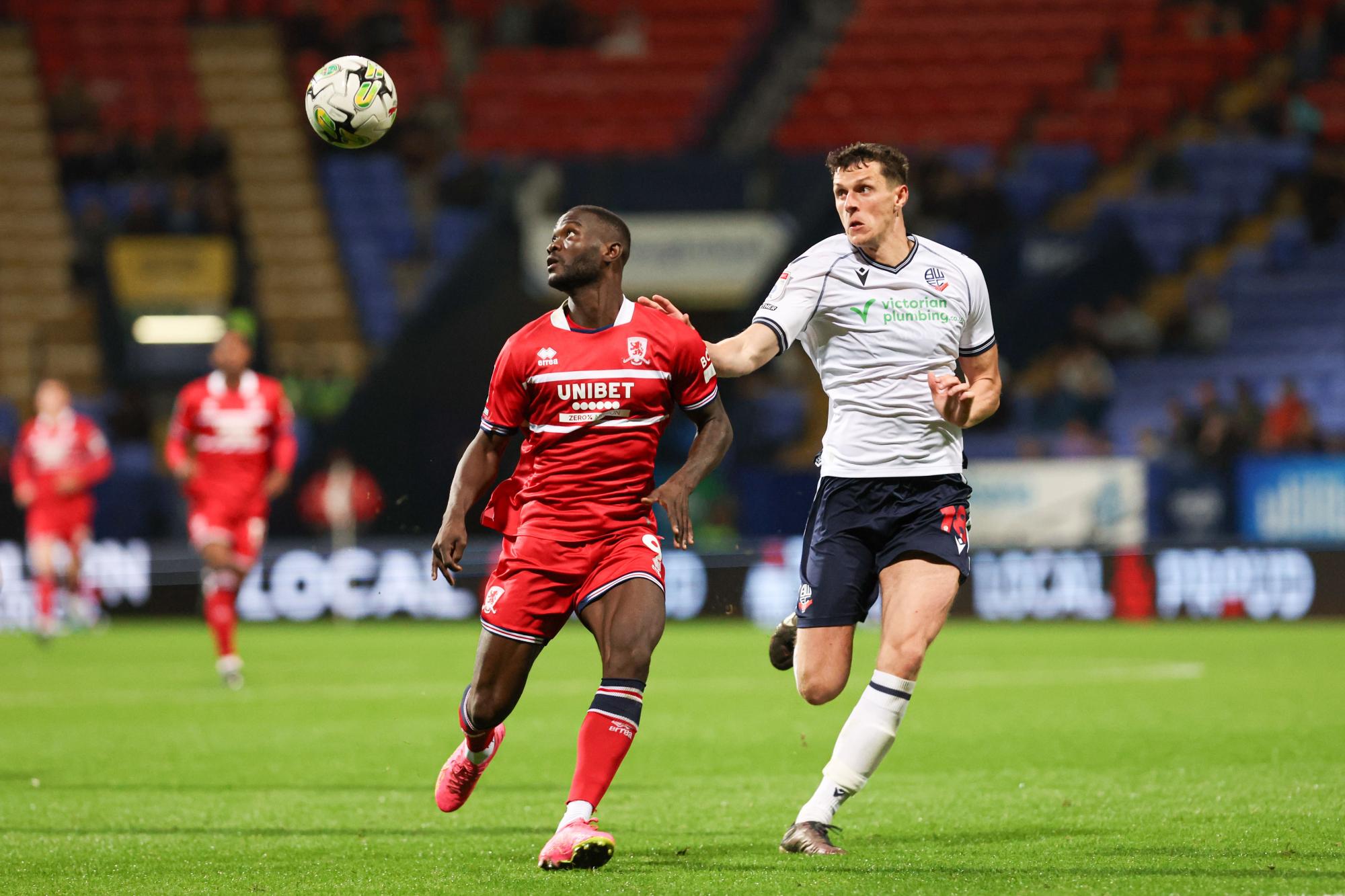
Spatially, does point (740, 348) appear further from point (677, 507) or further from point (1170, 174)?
point (1170, 174)

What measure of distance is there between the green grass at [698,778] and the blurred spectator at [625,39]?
1441 centimetres

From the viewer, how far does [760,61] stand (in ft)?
91.9

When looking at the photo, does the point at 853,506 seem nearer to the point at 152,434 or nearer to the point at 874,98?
the point at 152,434

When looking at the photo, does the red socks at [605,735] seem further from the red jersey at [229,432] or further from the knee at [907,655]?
the red jersey at [229,432]

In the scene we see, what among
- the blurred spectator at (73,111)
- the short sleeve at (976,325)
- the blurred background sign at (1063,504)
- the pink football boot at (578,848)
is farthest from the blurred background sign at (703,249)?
the pink football boot at (578,848)

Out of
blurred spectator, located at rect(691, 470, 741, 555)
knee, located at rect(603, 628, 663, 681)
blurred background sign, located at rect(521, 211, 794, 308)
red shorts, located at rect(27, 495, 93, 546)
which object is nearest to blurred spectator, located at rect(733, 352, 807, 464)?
blurred spectator, located at rect(691, 470, 741, 555)

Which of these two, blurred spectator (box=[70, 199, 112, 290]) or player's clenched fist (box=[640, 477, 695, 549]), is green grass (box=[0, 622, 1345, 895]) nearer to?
player's clenched fist (box=[640, 477, 695, 549])

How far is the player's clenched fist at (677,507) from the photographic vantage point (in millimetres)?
6070

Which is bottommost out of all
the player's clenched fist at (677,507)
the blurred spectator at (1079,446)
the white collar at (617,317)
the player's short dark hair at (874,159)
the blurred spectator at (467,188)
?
the blurred spectator at (1079,446)

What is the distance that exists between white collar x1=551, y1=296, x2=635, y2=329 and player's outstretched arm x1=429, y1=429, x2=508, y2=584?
0.42 metres

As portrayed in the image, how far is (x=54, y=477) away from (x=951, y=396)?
13591 millimetres

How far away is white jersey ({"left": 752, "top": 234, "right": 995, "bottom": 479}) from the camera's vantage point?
21.2 feet

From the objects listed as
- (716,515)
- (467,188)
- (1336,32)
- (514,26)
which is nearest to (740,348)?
(716,515)

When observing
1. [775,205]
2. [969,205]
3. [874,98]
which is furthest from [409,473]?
[874,98]
